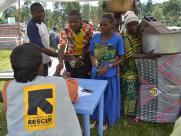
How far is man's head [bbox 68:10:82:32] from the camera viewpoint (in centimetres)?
382

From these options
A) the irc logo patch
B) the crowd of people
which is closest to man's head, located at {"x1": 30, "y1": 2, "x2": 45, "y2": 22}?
the crowd of people

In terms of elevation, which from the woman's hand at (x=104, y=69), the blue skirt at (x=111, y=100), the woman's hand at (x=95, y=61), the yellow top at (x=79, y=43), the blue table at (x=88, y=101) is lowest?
the blue skirt at (x=111, y=100)

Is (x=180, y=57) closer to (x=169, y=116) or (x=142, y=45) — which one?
(x=142, y=45)

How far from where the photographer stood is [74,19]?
12.6ft

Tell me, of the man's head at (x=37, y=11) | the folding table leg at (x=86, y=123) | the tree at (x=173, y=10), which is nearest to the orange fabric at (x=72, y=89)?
the folding table leg at (x=86, y=123)

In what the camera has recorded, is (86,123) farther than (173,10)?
No

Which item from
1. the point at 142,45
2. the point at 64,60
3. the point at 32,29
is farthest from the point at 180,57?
the point at 32,29

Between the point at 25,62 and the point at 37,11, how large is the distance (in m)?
2.25

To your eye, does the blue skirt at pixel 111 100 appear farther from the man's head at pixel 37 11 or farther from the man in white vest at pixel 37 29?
the man's head at pixel 37 11

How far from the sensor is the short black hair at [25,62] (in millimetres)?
2125

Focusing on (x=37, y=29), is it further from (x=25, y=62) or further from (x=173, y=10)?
(x=173, y=10)

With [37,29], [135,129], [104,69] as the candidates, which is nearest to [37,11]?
[37,29]

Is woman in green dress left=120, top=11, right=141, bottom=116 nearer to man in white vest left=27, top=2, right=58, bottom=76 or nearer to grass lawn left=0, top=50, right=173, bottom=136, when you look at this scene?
grass lawn left=0, top=50, right=173, bottom=136

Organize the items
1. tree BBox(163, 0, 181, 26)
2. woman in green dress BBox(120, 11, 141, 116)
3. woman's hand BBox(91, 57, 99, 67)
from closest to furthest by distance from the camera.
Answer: woman's hand BBox(91, 57, 99, 67) → woman in green dress BBox(120, 11, 141, 116) → tree BBox(163, 0, 181, 26)
